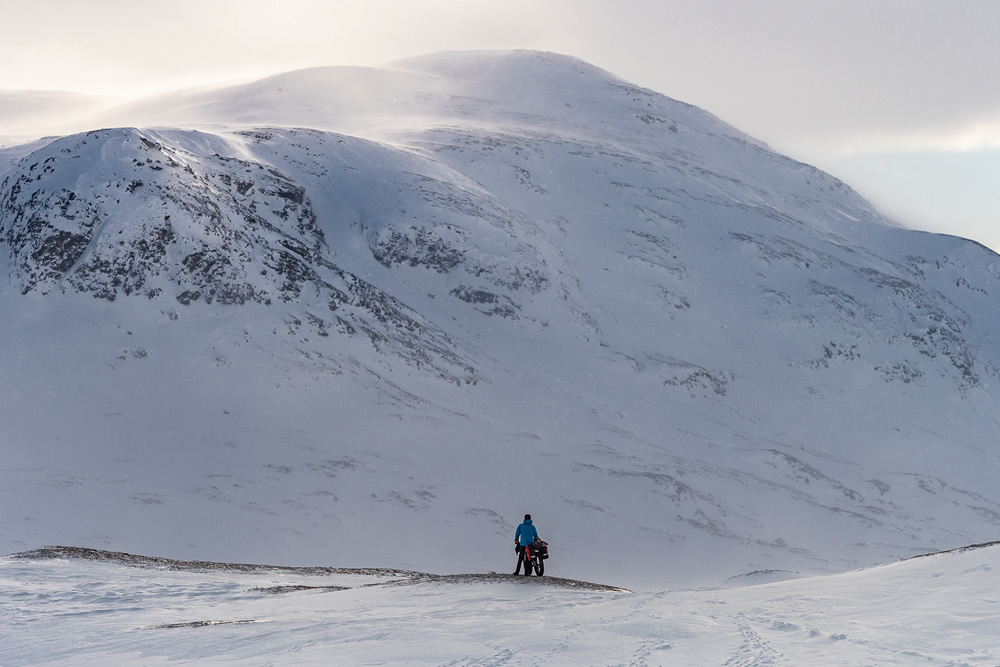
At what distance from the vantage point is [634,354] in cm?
6769

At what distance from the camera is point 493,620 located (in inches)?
661

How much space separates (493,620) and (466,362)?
44.8 m

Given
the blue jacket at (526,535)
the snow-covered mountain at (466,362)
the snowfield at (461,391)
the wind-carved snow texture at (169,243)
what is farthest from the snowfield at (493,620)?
the wind-carved snow texture at (169,243)

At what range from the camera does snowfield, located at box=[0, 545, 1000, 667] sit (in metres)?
13.6

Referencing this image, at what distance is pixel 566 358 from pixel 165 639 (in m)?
51.3

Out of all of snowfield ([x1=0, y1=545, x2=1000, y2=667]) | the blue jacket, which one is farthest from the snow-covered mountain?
snowfield ([x1=0, y1=545, x2=1000, y2=667])

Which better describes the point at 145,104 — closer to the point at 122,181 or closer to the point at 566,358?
the point at 122,181

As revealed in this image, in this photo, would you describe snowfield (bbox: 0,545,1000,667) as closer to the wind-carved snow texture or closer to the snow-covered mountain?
the snow-covered mountain

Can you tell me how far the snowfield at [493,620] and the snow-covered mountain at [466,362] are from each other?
76.0 feet

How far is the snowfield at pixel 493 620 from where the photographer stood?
13555 mm

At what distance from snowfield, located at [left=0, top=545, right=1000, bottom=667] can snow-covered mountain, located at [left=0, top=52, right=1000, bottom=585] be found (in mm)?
23157

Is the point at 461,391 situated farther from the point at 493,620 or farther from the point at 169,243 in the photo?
the point at 493,620

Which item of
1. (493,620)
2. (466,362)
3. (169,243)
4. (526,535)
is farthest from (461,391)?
(493,620)

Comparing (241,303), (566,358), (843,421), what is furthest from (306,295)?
(843,421)
